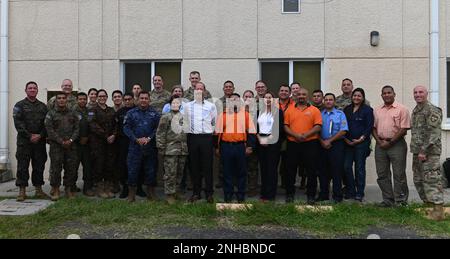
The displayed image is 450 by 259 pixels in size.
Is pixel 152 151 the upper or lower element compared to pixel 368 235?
upper

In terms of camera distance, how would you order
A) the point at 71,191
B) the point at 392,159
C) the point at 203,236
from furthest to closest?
the point at 71,191, the point at 392,159, the point at 203,236

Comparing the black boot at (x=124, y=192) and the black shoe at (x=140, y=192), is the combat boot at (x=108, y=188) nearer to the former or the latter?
the black boot at (x=124, y=192)

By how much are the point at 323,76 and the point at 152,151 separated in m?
4.06

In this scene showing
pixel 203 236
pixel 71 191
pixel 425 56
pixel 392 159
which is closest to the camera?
pixel 203 236

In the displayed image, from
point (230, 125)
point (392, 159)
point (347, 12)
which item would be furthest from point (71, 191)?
point (347, 12)

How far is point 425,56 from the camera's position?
8664 mm

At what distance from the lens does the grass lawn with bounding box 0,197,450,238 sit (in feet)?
18.4

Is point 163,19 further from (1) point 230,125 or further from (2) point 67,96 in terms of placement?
(1) point 230,125

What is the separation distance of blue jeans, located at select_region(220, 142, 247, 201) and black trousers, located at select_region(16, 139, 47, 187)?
3.15m

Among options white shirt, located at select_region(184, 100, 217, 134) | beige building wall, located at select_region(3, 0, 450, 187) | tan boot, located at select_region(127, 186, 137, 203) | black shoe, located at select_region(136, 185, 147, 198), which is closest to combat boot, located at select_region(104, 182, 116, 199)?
black shoe, located at select_region(136, 185, 147, 198)

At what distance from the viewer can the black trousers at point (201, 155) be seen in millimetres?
6863

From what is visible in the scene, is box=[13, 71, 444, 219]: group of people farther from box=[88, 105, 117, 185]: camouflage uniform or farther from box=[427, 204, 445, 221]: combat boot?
box=[427, 204, 445, 221]: combat boot

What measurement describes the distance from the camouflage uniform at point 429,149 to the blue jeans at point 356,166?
87cm

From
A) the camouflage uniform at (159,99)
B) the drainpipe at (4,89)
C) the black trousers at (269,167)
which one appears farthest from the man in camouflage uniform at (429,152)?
the drainpipe at (4,89)
